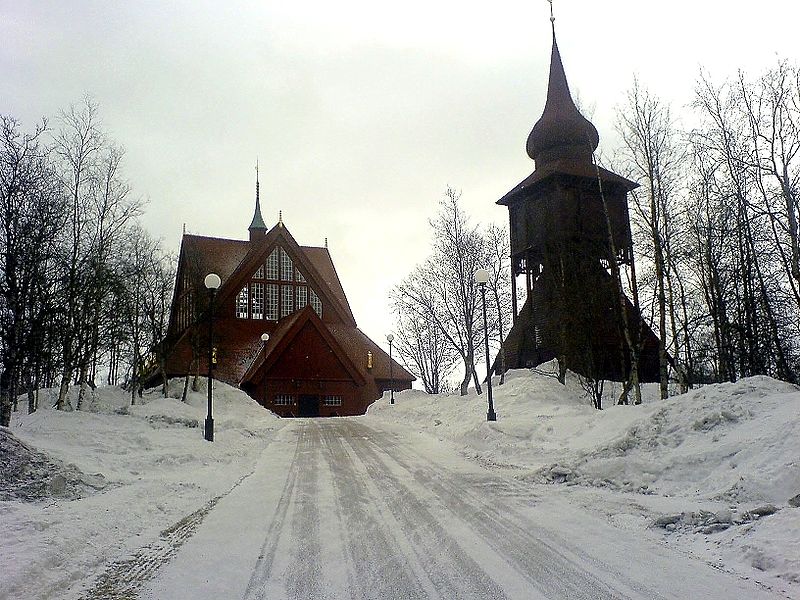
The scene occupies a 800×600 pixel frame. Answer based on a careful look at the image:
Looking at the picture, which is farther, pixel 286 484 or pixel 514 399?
pixel 514 399

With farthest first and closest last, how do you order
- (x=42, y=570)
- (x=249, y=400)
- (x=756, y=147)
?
(x=249, y=400), (x=756, y=147), (x=42, y=570)

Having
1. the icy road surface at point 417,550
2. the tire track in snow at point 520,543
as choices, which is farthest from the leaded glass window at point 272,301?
the icy road surface at point 417,550

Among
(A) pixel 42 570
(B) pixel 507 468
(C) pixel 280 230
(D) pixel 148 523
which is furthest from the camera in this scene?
(C) pixel 280 230

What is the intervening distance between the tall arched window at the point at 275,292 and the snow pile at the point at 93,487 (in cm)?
2510

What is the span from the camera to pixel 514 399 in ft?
67.3

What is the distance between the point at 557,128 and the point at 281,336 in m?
19.0

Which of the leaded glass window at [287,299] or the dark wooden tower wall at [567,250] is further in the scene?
the leaded glass window at [287,299]

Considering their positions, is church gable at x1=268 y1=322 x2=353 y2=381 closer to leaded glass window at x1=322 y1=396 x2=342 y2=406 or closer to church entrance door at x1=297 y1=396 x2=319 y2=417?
leaded glass window at x1=322 y1=396 x2=342 y2=406

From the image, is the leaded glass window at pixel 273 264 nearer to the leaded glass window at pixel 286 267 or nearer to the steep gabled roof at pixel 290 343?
the leaded glass window at pixel 286 267

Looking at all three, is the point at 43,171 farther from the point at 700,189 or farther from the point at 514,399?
the point at 700,189

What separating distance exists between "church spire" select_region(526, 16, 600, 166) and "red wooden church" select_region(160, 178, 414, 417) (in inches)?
559

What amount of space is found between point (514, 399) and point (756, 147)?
1015cm

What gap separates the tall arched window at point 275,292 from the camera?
42.3m

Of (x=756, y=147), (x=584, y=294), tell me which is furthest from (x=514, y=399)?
(x=756, y=147)
